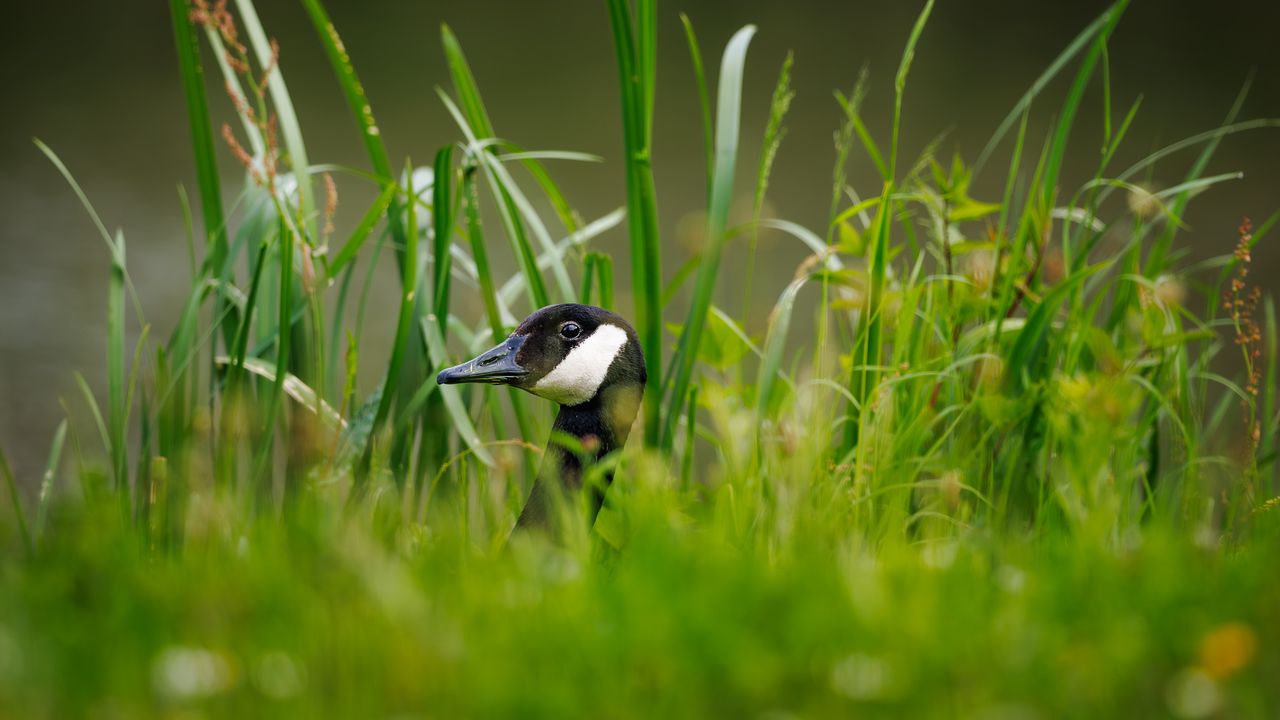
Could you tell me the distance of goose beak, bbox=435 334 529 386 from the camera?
1995 mm

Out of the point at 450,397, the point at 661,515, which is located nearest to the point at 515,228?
the point at 450,397

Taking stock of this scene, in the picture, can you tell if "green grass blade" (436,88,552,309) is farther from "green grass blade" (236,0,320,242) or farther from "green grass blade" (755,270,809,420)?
"green grass blade" (755,270,809,420)

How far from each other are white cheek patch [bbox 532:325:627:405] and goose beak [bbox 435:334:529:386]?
0.06 metres

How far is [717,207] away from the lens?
7.04 feet

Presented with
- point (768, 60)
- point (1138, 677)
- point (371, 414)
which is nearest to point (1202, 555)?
point (1138, 677)

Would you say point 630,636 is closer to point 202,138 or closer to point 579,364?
point 579,364

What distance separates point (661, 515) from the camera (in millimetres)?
1376

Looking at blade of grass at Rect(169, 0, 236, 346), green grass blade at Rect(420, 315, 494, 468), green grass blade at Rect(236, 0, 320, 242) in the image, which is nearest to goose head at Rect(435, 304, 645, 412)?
green grass blade at Rect(420, 315, 494, 468)

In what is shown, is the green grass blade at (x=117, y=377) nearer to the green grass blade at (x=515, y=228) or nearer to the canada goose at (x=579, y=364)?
the canada goose at (x=579, y=364)

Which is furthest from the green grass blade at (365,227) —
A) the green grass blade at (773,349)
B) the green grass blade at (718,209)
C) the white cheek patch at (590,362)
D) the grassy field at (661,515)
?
the green grass blade at (773,349)

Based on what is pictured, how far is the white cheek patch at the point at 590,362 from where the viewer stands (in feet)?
6.82

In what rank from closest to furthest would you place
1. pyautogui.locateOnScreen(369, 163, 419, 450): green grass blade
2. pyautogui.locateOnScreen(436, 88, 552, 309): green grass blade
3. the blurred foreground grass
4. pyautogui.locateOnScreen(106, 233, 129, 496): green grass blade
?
the blurred foreground grass
pyautogui.locateOnScreen(106, 233, 129, 496): green grass blade
pyautogui.locateOnScreen(369, 163, 419, 450): green grass blade
pyautogui.locateOnScreen(436, 88, 552, 309): green grass blade

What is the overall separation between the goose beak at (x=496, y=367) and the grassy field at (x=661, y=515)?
12cm

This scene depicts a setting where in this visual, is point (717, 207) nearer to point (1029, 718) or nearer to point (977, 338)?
point (977, 338)
